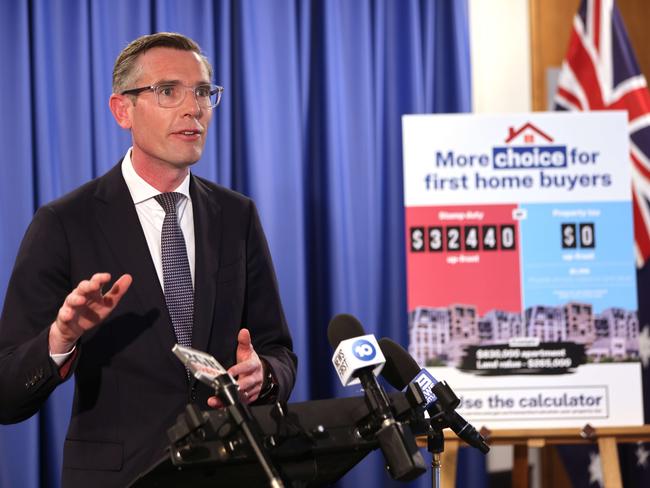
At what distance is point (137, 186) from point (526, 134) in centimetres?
200

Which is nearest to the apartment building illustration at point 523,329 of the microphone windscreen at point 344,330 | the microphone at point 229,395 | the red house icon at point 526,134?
the red house icon at point 526,134

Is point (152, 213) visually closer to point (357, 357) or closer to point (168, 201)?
point (168, 201)

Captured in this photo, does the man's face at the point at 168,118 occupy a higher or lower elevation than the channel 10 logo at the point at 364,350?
higher

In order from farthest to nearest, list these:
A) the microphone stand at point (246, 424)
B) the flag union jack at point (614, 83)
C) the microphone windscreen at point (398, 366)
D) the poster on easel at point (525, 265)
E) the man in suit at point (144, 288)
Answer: the flag union jack at point (614, 83) → the poster on easel at point (525, 265) → the man in suit at point (144, 288) → the microphone windscreen at point (398, 366) → the microphone stand at point (246, 424)

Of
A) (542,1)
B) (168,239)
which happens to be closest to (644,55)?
(542,1)

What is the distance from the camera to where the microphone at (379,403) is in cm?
135

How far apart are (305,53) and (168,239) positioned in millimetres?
2303

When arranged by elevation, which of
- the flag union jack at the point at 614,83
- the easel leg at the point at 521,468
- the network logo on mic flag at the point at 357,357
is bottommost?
the easel leg at the point at 521,468

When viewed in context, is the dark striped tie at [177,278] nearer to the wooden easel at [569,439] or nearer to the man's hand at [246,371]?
the man's hand at [246,371]

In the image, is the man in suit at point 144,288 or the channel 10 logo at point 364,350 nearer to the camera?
the channel 10 logo at point 364,350

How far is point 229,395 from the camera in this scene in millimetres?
1336

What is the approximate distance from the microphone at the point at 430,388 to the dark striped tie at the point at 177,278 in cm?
53

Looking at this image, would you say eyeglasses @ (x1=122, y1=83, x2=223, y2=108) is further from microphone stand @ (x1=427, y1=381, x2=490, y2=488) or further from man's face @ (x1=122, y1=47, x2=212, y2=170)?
microphone stand @ (x1=427, y1=381, x2=490, y2=488)

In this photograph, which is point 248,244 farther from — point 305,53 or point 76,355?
point 305,53
